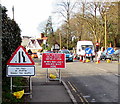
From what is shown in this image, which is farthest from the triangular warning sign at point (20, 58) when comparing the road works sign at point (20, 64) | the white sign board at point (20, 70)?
the white sign board at point (20, 70)

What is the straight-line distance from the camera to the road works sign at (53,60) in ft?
37.6

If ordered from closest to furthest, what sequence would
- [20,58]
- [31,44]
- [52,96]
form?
1. [20,58]
2. [52,96]
3. [31,44]

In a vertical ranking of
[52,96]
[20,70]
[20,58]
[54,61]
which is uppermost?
[20,58]

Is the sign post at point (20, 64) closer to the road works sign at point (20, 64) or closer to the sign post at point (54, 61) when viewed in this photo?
the road works sign at point (20, 64)

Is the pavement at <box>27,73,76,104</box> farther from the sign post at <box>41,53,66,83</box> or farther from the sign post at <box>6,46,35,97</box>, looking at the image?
the sign post at <box>41,53,66,83</box>

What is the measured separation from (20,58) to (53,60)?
378 cm

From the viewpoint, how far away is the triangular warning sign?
7777 mm

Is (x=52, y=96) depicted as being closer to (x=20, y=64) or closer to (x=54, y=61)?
(x=20, y=64)

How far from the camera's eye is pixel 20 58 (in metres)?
7.87

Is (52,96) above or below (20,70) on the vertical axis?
below

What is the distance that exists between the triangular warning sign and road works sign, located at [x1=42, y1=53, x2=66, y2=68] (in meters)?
3.55

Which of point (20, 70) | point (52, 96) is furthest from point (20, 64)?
point (52, 96)

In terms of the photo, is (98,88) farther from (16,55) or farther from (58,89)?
(16,55)

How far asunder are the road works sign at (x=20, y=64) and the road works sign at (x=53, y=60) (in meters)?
3.52
